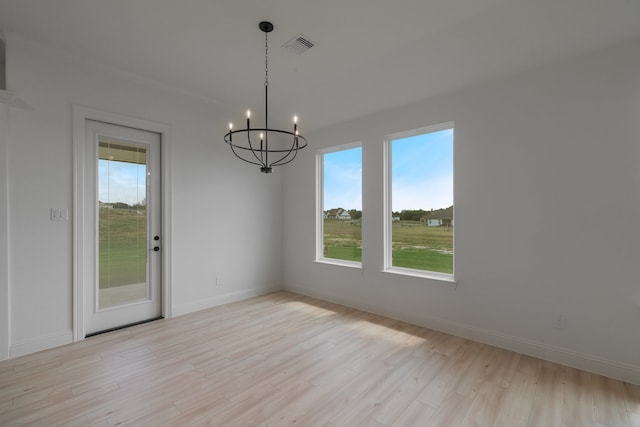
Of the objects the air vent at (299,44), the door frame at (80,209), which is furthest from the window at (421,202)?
the door frame at (80,209)

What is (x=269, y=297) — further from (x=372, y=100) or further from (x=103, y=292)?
(x=372, y=100)

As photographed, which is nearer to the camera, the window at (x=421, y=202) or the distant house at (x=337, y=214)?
the window at (x=421, y=202)

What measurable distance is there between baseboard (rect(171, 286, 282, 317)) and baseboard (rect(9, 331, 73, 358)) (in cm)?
110

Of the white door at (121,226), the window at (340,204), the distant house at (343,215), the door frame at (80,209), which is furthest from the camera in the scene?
the distant house at (343,215)

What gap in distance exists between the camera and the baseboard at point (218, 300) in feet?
13.2

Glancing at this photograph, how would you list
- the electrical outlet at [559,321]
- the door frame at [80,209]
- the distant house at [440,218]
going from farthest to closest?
the distant house at [440,218] < the door frame at [80,209] < the electrical outlet at [559,321]

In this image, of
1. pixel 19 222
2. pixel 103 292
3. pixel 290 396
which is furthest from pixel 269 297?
pixel 19 222

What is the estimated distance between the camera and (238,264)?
15.5 ft

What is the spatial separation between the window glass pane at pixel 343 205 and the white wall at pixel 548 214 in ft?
3.24

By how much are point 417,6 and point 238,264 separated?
13.1 ft

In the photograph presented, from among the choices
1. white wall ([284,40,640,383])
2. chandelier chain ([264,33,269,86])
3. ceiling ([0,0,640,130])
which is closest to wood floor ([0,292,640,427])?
white wall ([284,40,640,383])

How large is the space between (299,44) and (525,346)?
3.73 m

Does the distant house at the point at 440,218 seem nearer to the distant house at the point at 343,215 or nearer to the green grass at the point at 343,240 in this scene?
the green grass at the point at 343,240

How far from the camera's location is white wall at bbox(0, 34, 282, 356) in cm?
289
